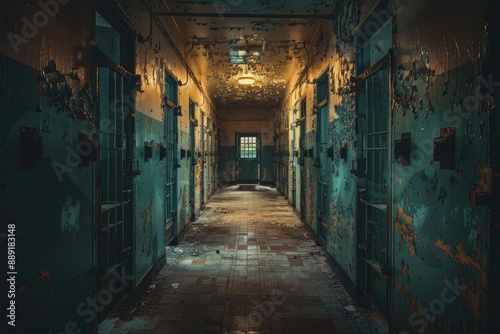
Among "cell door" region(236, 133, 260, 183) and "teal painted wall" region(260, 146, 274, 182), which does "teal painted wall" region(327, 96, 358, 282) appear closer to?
"teal painted wall" region(260, 146, 274, 182)

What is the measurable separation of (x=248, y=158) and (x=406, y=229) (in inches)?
655

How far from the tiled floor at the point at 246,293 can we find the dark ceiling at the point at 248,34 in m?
3.36

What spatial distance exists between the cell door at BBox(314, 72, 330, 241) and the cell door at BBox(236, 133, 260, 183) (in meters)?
12.6

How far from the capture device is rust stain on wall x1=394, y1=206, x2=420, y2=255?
2572 millimetres

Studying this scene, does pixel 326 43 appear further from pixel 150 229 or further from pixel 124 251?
pixel 124 251

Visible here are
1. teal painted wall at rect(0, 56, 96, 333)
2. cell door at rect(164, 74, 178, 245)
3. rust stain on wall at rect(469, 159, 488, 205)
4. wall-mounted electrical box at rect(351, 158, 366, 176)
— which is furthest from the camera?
cell door at rect(164, 74, 178, 245)

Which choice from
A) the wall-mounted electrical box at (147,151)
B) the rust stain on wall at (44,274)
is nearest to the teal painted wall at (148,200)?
the wall-mounted electrical box at (147,151)

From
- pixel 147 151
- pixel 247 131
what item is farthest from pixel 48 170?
pixel 247 131

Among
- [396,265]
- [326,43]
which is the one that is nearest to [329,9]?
[326,43]

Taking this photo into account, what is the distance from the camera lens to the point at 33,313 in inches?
80.2

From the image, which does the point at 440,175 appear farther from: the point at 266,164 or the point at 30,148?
the point at 266,164

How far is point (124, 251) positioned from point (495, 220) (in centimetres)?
329

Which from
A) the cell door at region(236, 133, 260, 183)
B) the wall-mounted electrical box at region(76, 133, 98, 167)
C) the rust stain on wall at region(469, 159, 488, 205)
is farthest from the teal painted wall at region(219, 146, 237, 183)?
the rust stain on wall at region(469, 159, 488, 205)

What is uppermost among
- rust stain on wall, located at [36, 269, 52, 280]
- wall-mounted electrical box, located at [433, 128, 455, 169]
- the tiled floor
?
wall-mounted electrical box, located at [433, 128, 455, 169]
